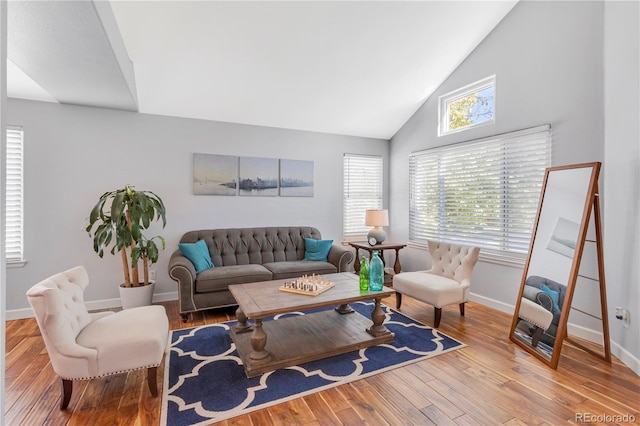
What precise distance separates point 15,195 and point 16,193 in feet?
0.08

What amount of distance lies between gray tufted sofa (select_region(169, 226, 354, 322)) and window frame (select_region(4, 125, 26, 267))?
168 cm

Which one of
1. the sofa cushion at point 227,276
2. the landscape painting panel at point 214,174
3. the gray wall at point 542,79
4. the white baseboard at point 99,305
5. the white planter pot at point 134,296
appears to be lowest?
the white baseboard at point 99,305

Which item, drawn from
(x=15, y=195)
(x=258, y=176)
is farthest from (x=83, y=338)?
(x=258, y=176)

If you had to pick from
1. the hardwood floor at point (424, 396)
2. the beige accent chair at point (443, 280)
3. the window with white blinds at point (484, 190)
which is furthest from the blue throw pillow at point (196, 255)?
the window with white blinds at point (484, 190)

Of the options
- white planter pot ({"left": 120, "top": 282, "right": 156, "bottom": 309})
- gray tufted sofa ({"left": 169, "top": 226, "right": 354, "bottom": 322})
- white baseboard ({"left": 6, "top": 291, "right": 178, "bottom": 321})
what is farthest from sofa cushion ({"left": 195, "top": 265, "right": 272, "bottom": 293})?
white baseboard ({"left": 6, "top": 291, "right": 178, "bottom": 321})

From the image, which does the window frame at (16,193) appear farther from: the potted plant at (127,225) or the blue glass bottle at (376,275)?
the blue glass bottle at (376,275)

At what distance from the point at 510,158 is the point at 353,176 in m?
2.39

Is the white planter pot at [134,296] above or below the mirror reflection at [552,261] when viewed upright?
below

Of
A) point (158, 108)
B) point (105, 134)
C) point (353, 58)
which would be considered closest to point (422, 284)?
point (353, 58)

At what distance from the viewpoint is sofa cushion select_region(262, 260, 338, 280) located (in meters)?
3.81

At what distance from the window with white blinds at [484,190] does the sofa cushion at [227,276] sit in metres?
2.56

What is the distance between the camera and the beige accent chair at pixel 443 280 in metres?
3.15

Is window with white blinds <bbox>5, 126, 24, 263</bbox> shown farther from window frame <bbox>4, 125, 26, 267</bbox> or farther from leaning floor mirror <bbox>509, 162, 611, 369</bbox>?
leaning floor mirror <bbox>509, 162, 611, 369</bbox>

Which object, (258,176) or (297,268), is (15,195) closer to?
(258,176)
